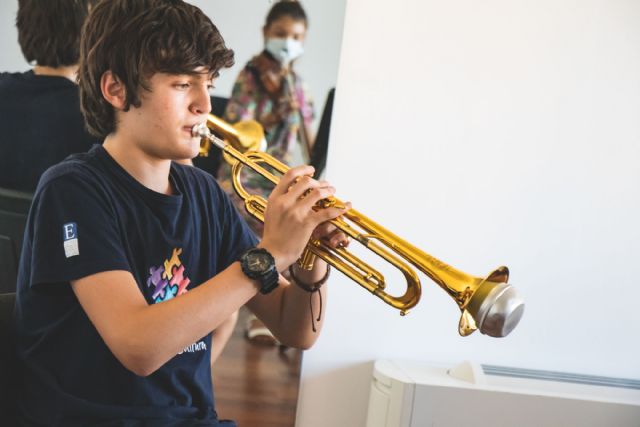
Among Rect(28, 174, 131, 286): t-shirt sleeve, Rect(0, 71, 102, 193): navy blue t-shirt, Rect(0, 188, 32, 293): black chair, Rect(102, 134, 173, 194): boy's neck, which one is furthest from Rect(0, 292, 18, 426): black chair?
Rect(0, 71, 102, 193): navy blue t-shirt

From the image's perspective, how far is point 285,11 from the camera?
6.84 ft

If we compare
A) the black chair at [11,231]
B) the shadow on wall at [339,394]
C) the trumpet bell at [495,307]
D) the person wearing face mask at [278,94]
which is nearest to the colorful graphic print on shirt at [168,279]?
the trumpet bell at [495,307]

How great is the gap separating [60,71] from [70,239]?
3.30 feet

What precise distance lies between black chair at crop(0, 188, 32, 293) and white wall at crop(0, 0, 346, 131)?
0.37 metres

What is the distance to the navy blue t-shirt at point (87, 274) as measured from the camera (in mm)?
1126

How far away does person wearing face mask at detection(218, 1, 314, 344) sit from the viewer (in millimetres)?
2084

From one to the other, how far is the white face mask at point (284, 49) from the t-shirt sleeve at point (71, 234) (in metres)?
1.01

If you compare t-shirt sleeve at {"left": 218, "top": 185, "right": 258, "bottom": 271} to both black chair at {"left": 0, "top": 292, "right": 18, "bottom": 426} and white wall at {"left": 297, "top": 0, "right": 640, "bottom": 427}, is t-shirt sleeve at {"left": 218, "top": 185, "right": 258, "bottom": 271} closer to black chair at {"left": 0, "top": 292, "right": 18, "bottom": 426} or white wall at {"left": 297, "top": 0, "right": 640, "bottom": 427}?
black chair at {"left": 0, "top": 292, "right": 18, "bottom": 426}

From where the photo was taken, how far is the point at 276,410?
2188 millimetres

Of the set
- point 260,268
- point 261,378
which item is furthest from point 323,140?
point 260,268

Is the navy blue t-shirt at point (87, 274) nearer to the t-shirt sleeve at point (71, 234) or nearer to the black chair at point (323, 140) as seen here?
the t-shirt sleeve at point (71, 234)

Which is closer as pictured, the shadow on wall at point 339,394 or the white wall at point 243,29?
the white wall at point 243,29

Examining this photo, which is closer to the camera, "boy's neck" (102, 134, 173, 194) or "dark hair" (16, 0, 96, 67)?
"boy's neck" (102, 134, 173, 194)

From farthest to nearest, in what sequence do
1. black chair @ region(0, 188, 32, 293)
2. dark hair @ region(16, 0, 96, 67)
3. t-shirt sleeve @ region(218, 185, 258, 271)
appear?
dark hair @ region(16, 0, 96, 67) → black chair @ region(0, 188, 32, 293) → t-shirt sleeve @ region(218, 185, 258, 271)
